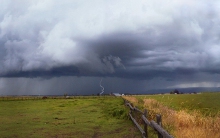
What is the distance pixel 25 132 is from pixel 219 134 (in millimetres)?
10590

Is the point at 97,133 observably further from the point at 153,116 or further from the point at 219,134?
the point at 219,134

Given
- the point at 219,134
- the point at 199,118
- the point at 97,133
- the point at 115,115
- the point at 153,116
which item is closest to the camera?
the point at 219,134

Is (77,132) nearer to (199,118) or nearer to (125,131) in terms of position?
(125,131)

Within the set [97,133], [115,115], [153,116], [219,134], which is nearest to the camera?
[219,134]

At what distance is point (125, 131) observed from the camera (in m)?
16.4

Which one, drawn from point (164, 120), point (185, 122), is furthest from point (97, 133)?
point (185, 122)

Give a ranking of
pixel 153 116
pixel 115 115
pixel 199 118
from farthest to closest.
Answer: pixel 115 115 → pixel 153 116 → pixel 199 118

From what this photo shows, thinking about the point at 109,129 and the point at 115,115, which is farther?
the point at 115,115

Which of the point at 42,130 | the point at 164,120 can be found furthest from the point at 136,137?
the point at 42,130

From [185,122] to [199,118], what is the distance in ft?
2.20

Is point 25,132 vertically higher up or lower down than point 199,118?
lower down

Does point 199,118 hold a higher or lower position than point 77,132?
higher

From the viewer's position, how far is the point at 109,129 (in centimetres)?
1742

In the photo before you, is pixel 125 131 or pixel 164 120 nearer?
pixel 164 120
